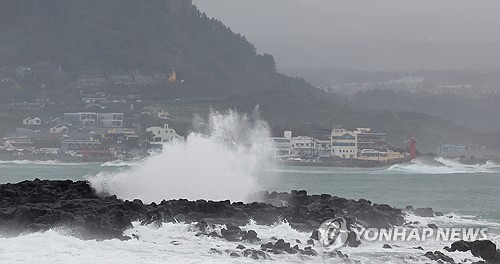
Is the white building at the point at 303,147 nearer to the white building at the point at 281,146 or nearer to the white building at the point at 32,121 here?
the white building at the point at 281,146

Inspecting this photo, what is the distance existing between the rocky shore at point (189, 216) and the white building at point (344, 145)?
8870cm

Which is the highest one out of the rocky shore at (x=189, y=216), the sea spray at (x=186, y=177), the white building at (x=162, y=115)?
the white building at (x=162, y=115)

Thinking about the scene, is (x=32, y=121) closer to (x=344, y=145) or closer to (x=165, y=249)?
(x=344, y=145)

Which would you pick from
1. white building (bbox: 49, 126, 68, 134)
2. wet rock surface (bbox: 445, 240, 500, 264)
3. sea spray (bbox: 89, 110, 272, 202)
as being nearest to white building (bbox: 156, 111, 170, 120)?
white building (bbox: 49, 126, 68, 134)

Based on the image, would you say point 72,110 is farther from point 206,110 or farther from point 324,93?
point 324,93

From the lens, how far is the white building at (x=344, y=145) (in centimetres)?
12388

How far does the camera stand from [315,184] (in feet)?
226

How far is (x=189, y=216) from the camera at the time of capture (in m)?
28.1

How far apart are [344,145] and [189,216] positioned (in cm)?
9973

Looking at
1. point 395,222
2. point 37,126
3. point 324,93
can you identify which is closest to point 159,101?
point 37,126

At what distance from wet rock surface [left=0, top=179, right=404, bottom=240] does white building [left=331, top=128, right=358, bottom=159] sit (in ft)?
286

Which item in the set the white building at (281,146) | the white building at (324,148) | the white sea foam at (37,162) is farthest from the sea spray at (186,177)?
the white sea foam at (37,162)

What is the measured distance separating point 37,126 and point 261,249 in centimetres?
12568

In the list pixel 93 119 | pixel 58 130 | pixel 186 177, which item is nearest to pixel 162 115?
pixel 93 119
